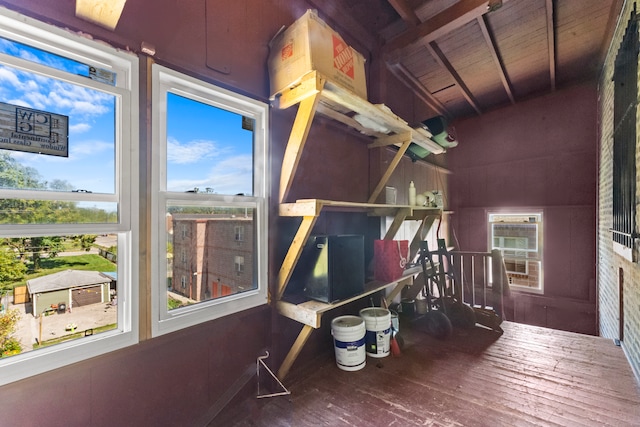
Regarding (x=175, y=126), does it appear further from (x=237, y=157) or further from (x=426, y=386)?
(x=426, y=386)

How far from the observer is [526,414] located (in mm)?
1806

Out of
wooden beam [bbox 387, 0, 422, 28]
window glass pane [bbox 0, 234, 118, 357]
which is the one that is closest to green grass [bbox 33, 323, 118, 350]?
window glass pane [bbox 0, 234, 118, 357]

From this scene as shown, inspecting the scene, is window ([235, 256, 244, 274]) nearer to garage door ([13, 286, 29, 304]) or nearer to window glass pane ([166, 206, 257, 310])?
window glass pane ([166, 206, 257, 310])

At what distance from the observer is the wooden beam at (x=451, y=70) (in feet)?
10.8

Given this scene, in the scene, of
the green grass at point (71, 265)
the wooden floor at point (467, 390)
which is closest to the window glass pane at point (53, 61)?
the green grass at point (71, 265)

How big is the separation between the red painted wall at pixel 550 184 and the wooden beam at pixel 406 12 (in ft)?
11.4

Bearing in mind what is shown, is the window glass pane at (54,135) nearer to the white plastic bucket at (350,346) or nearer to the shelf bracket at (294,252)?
the shelf bracket at (294,252)

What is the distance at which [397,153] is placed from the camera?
8.89 ft

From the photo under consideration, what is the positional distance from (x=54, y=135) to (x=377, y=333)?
245 cm

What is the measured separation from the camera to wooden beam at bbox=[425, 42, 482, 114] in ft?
10.8

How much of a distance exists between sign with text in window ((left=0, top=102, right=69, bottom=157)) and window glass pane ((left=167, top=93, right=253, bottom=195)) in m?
0.45

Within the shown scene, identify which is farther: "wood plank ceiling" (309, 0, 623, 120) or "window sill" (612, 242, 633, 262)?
"wood plank ceiling" (309, 0, 623, 120)

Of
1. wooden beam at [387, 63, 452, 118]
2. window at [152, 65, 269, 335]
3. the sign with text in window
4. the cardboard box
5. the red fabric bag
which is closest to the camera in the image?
the sign with text in window

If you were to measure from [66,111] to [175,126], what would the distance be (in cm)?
48
